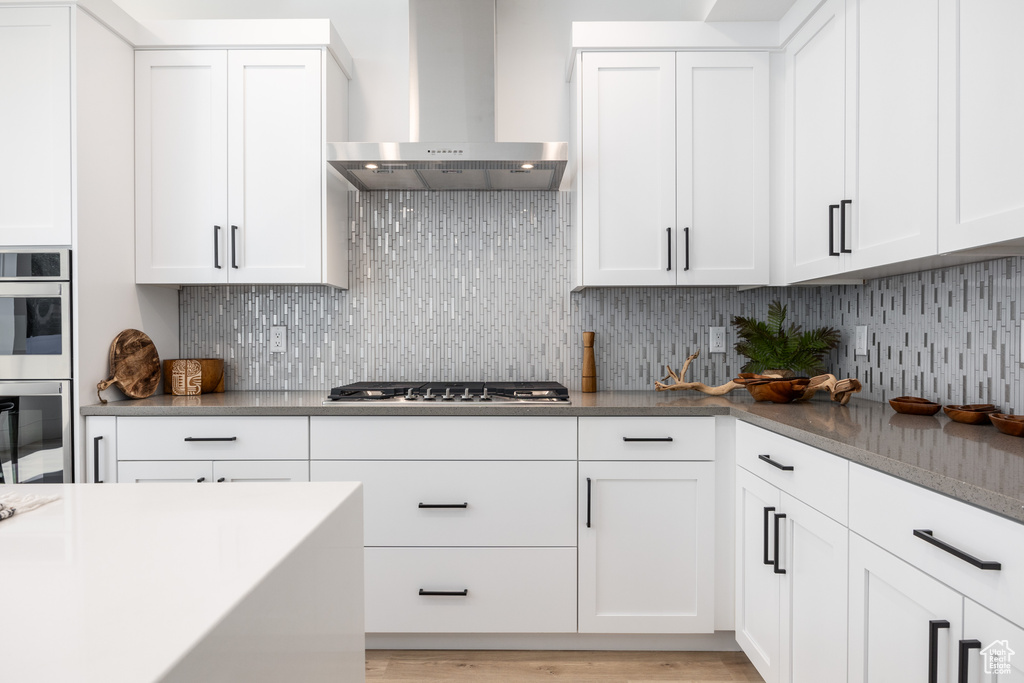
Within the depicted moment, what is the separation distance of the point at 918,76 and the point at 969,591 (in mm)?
1250

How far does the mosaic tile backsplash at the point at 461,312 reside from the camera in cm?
274

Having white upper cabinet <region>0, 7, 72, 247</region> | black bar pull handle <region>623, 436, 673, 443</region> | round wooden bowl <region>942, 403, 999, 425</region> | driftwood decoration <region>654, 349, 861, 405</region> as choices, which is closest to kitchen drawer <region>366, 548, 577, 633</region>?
black bar pull handle <region>623, 436, 673, 443</region>

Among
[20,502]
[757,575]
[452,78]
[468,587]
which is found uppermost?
[452,78]

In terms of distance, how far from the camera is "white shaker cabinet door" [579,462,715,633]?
2.14m

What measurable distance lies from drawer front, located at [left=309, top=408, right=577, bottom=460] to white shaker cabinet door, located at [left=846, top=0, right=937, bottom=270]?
1.11 metres

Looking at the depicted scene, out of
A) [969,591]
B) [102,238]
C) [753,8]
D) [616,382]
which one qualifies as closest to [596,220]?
[616,382]

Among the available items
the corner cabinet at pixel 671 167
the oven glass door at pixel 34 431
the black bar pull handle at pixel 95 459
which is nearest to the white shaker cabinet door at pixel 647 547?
the corner cabinet at pixel 671 167

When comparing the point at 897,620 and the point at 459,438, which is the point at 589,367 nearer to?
the point at 459,438

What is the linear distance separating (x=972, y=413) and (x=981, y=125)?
74 cm

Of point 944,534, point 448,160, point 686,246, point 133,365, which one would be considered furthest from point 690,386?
point 133,365

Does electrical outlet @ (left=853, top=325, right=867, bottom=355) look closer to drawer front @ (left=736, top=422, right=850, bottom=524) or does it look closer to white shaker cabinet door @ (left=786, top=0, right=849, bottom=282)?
white shaker cabinet door @ (left=786, top=0, right=849, bottom=282)

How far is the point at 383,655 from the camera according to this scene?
2199 mm
